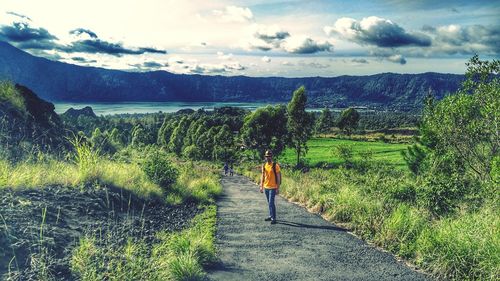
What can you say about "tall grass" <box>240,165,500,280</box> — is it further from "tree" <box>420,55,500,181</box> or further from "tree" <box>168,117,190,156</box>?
"tree" <box>168,117,190,156</box>

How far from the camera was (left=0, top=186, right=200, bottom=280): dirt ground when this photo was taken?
19.0 feet

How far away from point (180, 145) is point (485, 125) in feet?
262

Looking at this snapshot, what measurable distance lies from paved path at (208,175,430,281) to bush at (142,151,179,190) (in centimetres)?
390

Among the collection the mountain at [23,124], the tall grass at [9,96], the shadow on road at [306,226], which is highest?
the tall grass at [9,96]

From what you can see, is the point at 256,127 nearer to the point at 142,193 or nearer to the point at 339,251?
the point at 142,193

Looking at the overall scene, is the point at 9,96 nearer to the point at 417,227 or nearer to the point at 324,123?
the point at 417,227

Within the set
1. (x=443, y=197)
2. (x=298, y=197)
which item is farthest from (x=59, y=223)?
(x=298, y=197)

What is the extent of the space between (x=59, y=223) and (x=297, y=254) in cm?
516

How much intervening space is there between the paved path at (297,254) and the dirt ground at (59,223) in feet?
6.07

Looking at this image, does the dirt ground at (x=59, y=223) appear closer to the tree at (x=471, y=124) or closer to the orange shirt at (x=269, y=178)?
the orange shirt at (x=269, y=178)

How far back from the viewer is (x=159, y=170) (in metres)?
15.1

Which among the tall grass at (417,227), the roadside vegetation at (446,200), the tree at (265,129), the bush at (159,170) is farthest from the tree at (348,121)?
the bush at (159,170)

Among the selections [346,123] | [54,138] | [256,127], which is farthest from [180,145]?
[54,138]

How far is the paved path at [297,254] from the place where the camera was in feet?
24.0
